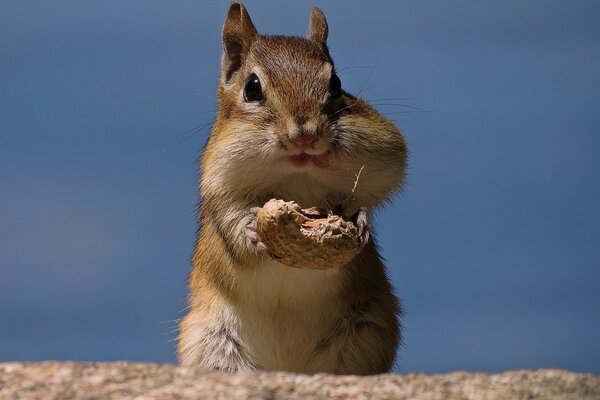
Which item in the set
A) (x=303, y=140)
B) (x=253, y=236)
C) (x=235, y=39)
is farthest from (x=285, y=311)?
(x=235, y=39)

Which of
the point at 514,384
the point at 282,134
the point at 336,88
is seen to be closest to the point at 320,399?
the point at 514,384

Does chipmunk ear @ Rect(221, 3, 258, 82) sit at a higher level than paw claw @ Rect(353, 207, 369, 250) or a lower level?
A: higher

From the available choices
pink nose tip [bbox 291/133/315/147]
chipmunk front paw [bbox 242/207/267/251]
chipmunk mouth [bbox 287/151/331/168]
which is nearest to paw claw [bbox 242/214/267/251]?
chipmunk front paw [bbox 242/207/267/251]

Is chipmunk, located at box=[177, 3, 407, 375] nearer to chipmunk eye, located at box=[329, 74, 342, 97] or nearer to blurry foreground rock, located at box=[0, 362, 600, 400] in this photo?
chipmunk eye, located at box=[329, 74, 342, 97]

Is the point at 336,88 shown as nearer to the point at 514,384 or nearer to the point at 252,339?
the point at 252,339

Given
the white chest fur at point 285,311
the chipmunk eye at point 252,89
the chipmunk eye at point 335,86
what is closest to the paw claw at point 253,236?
the white chest fur at point 285,311
